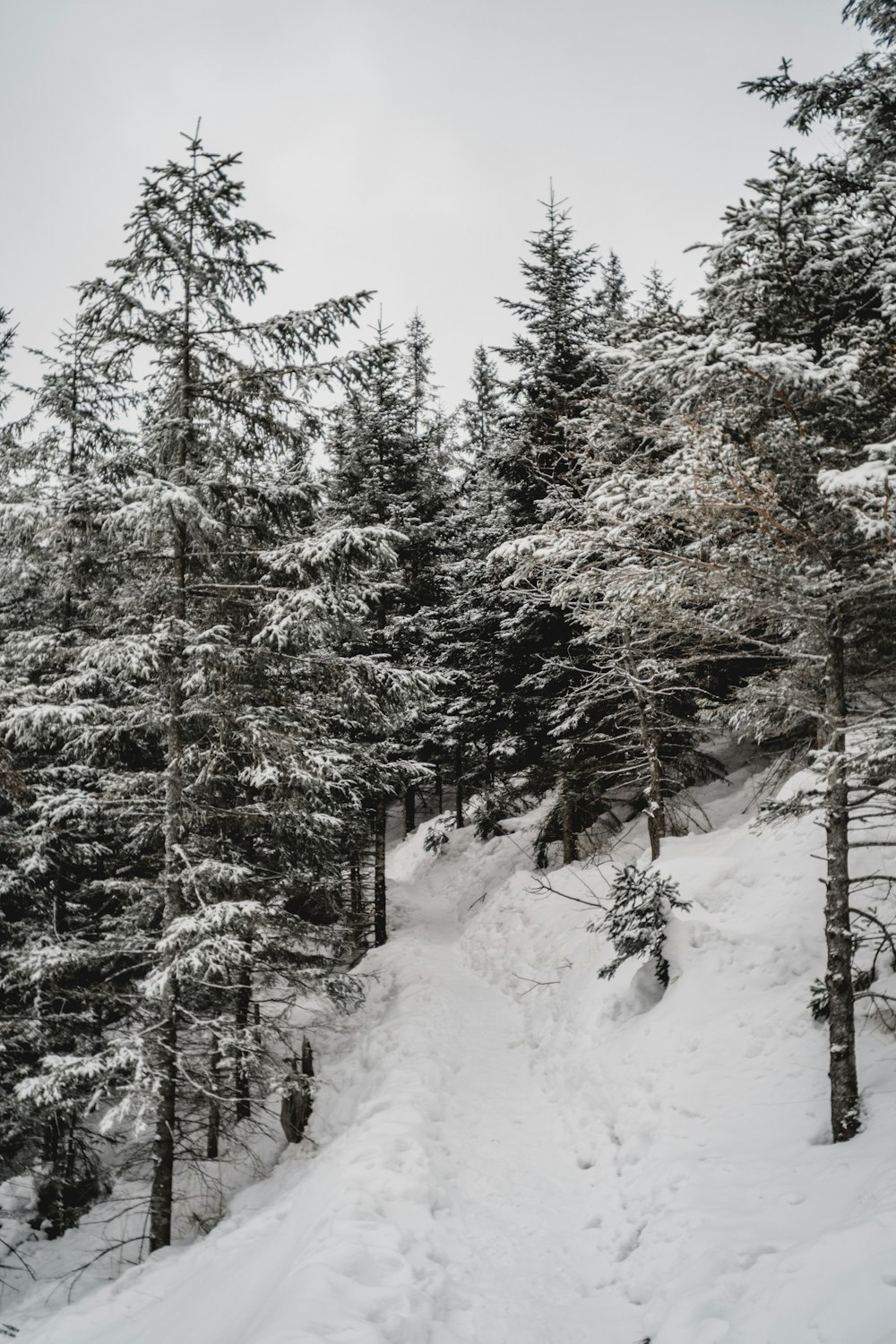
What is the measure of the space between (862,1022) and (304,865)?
367 inches

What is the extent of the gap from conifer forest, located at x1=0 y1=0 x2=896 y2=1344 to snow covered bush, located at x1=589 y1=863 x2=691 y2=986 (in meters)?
0.06

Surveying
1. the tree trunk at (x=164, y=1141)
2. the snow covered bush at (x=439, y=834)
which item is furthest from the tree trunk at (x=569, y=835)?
the tree trunk at (x=164, y=1141)

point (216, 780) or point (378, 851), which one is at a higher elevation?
point (216, 780)

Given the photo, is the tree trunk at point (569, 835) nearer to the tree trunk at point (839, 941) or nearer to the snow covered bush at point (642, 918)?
the snow covered bush at point (642, 918)

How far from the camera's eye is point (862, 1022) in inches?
303

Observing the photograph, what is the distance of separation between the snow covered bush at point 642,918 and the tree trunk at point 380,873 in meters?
8.04

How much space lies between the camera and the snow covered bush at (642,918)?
10.2 meters

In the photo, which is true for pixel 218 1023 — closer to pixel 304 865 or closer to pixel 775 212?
pixel 304 865

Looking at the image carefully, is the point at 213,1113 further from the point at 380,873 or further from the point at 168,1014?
the point at 380,873

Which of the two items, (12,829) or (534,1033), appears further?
(534,1033)

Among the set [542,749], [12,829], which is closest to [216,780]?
[12,829]

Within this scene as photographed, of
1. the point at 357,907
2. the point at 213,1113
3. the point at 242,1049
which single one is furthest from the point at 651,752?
the point at 213,1113

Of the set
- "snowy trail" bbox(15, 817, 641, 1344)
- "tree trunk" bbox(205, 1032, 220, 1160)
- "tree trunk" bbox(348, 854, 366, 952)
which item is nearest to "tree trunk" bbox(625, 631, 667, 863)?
"snowy trail" bbox(15, 817, 641, 1344)

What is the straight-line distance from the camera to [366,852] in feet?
55.2
